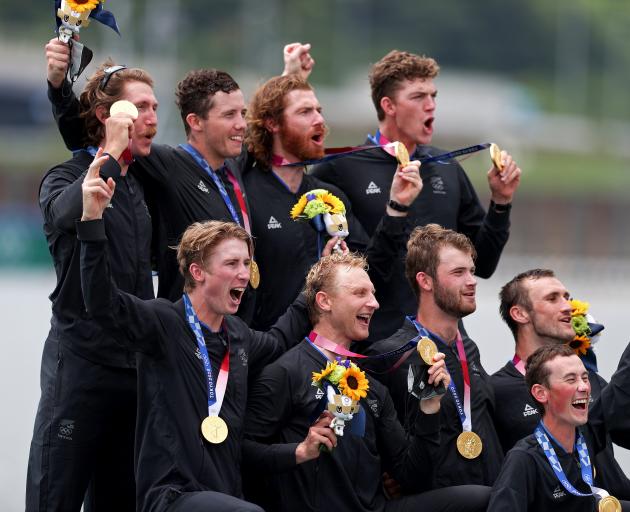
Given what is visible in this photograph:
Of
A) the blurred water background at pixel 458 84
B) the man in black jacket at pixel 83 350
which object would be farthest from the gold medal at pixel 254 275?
the blurred water background at pixel 458 84

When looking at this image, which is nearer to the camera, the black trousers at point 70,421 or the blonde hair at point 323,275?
the black trousers at point 70,421

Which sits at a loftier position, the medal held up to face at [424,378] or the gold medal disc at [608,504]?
the medal held up to face at [424,378]

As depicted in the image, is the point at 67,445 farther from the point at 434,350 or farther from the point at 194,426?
the point at 434,350

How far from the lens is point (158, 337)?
621cm

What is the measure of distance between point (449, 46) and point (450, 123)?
19.1ft

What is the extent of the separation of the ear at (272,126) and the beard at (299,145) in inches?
2.8

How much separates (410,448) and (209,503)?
3.77 feet

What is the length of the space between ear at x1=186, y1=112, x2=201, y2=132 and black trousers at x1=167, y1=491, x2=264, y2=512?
2197 millimetres

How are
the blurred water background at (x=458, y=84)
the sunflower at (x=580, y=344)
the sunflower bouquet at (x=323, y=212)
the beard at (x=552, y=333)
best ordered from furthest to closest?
the blurred water background at (x=458, y=84) < the sunflower at (x=580, y=344) < the beard at (x=552, y=333) < the sunflower bouquet at (x=323, y=212)

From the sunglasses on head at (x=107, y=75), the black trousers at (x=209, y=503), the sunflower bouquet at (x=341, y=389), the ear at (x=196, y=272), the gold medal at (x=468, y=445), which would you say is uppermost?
the sunglasses on head at (x=107, y=75)

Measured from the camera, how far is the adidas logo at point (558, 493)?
6555 millimetres

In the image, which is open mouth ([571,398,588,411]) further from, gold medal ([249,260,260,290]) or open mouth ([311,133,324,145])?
open mouth ([311,133,324,145])

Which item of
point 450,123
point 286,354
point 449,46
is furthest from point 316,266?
point 449,46

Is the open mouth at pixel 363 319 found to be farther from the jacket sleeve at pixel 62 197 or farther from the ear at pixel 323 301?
the jacket sleeve at pixel 62 197
